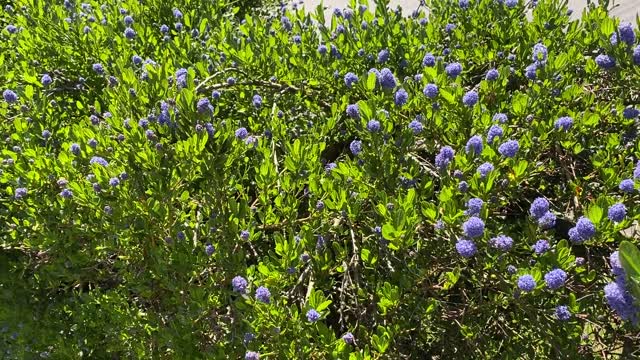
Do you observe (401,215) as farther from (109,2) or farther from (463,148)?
(109,2)

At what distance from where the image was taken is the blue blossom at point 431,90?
217 centimetres

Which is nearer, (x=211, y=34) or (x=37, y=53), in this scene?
(x=37, y=53)

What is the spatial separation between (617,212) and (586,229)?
0.34 feet

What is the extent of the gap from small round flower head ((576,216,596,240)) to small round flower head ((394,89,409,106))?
79cm

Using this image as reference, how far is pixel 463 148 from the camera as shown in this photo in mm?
2080

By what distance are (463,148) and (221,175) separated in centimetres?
89

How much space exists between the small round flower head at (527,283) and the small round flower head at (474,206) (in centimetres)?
24

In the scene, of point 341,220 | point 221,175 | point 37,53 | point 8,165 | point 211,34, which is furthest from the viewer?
point 211,34

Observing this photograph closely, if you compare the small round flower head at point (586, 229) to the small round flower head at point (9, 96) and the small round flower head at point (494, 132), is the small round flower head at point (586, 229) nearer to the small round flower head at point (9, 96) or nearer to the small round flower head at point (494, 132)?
the small round flower head at point (494, 132)

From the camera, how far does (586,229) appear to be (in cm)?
177

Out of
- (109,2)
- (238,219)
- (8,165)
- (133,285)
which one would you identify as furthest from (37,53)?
(238,219)

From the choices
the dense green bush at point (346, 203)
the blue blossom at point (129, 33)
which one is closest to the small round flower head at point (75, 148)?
the dense green bush at point (346, 203)

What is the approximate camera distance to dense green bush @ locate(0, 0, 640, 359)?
1.94 metres

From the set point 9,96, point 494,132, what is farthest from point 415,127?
point 9,96
